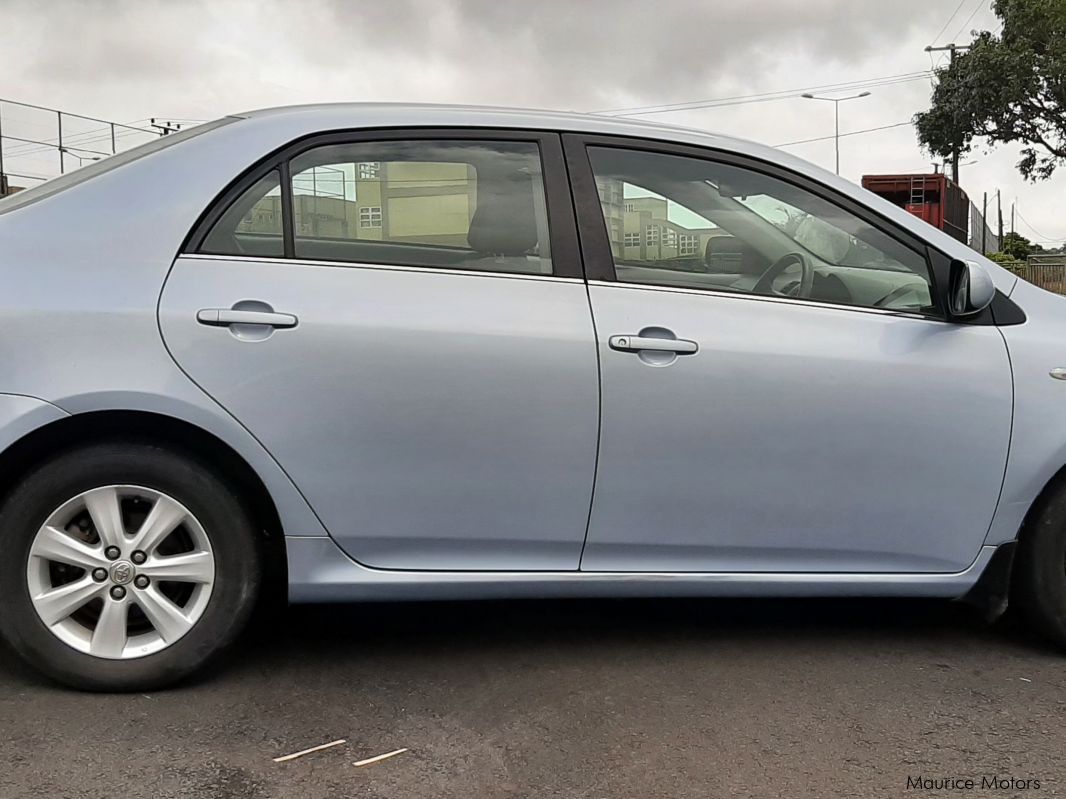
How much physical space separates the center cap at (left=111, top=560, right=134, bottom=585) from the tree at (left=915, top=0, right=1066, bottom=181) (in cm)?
2893

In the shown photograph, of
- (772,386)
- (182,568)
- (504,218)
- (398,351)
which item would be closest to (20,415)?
(182,568)

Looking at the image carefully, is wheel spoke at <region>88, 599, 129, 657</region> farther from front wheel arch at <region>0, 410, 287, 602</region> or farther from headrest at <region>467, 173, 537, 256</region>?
headrest at <region>467, 173, 537, 256</region>

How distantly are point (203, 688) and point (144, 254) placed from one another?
1218mm

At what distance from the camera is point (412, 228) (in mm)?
3127

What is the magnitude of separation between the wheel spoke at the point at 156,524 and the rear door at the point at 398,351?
0.97 feet

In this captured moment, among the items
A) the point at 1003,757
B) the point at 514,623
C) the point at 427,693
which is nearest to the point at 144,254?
the point at 427,693

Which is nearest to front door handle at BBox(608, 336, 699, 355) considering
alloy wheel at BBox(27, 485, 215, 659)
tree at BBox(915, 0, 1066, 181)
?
alloy wheel at BBox(27, 485, 215, 659)

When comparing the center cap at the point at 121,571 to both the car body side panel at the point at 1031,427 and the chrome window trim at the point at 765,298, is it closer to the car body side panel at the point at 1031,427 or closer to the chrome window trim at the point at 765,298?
the chrome window trim at the point at 765,298

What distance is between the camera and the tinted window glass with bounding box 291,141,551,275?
3.06 metres

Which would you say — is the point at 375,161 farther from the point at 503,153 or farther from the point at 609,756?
the point at 609,756

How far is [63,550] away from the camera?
2836 mm

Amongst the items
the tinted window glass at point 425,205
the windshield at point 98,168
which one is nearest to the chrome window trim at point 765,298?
the tinted window glass at point 425,205

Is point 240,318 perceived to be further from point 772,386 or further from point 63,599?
point 772,386

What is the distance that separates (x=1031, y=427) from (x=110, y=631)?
272cm
